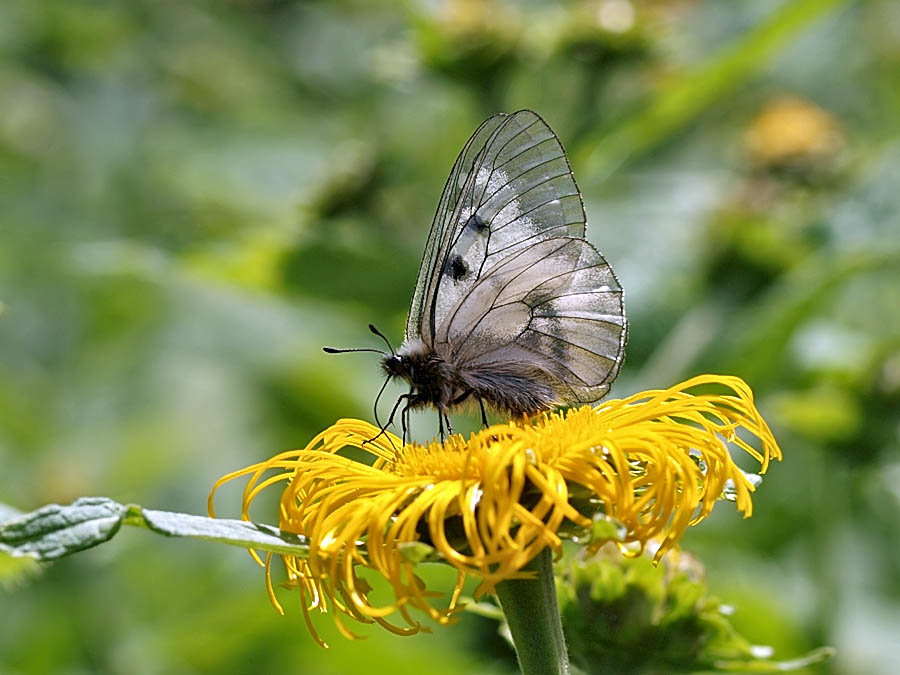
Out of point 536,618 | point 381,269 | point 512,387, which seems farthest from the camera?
point 381,269

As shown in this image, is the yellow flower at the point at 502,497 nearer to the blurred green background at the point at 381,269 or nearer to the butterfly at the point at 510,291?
the butterfly at the point at 510,291

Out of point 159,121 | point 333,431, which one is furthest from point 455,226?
point 159,121

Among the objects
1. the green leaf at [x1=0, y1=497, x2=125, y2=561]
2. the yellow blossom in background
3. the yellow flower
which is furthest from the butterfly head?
the yellow blossom in background

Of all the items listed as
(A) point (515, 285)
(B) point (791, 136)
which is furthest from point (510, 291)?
(B) point (791, 136)

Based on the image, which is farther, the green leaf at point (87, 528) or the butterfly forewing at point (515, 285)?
the butterfly forewing at point (515, 285)

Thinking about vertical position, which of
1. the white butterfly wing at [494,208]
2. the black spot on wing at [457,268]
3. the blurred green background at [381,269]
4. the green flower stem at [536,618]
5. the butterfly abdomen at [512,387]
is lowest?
the green flower stem at [536,618]

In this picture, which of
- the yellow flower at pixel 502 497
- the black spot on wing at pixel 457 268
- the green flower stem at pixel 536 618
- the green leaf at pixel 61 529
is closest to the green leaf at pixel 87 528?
the green leaf at pixel 61 529

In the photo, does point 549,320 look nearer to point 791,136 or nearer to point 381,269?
point 381,269
